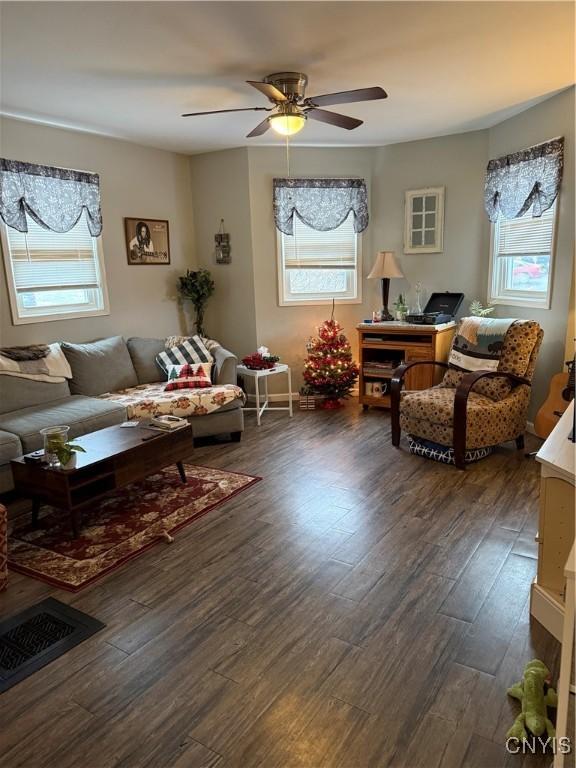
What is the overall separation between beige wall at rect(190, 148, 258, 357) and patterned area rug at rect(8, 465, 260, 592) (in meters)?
2.24

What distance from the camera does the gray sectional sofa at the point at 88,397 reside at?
3387 mm

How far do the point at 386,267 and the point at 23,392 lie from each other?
343 centimetres

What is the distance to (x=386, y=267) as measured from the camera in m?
5.05

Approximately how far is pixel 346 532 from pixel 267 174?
387 cm

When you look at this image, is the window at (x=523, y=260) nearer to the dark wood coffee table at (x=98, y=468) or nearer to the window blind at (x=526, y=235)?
the window blind at (x=526, y=235)

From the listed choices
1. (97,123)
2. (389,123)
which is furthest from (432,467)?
(97,123)

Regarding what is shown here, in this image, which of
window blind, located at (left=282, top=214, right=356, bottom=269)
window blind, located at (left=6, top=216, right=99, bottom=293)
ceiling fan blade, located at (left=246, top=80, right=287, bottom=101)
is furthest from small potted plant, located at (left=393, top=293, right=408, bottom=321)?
→ window blind, located at (left=6, top=216, right=99, bottom=293)

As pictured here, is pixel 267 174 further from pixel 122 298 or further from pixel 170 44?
pixel 170 44

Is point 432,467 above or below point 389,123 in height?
below

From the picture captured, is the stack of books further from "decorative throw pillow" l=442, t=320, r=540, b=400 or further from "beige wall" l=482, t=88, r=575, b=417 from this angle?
"beige wall" l=482, t=88, r=575, b=417

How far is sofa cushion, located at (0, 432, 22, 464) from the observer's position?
10.4 ft

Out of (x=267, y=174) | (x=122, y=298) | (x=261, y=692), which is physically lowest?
→ (x=261, y=692)

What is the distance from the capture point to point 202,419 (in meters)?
4.31

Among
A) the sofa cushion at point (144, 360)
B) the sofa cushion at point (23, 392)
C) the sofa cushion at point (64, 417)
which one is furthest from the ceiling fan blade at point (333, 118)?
the sofa cushion at point (23, 392)
